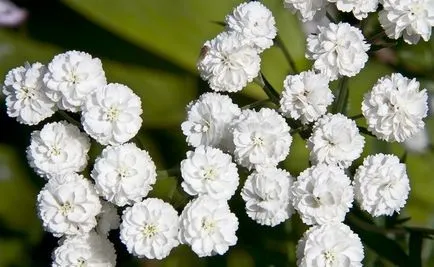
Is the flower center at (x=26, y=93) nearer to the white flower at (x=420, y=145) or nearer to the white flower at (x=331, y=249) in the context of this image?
the white flower at (x=331, y=249)

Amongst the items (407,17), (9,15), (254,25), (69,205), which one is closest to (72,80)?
(69,205)

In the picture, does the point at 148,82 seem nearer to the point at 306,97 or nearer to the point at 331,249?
the point at 306,97

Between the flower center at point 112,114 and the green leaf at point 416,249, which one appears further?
the green leaf at point 416,249

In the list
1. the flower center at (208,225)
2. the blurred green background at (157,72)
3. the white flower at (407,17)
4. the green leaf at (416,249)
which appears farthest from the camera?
the blurred green background at (157,72)

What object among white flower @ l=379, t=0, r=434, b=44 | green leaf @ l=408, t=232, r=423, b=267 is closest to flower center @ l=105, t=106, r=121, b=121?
white flower @ l=379, t=0, r=434, b=44

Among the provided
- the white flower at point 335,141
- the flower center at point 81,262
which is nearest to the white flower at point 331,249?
the white flower at point 335,141

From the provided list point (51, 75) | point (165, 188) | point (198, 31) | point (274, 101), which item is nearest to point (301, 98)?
point (274, 101)

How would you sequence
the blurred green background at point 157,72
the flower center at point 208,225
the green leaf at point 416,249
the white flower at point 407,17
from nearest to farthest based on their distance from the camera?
the flower center at point 208,225
the white flower at point 407,17
the green leaf at point 416,249
the blurred green background at point 157,72
